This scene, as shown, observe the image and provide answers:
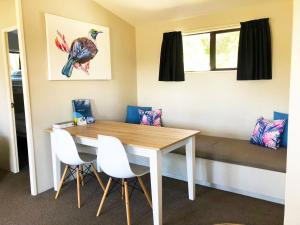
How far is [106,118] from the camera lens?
398 cm

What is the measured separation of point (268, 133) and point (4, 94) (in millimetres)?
3486

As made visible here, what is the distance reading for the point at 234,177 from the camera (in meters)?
2.89

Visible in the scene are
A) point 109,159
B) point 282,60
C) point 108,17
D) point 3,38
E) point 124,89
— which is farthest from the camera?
point 124,89

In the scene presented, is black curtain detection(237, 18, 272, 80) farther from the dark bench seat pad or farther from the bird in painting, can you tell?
the bird in painting

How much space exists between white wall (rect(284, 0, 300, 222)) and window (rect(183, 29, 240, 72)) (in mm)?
2413

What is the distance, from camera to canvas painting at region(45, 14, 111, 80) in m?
3.10

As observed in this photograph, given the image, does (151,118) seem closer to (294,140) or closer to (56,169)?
(56,169)

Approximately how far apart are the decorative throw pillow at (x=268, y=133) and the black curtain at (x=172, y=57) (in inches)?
54.7

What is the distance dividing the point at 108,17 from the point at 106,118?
1.50 metres

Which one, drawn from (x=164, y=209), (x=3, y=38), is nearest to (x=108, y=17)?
(x=3, y=38)

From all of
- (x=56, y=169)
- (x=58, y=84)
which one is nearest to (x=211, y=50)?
(x=58, y=84)

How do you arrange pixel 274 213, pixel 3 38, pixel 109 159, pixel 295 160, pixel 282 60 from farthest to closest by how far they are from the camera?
1. pixel 3 38
2. pixel 282 60
3. pixel 274 213
4. pixel 109 159
5. pixel 295 160

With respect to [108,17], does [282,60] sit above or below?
below

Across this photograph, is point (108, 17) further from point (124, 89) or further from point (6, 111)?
point (6, 111)
